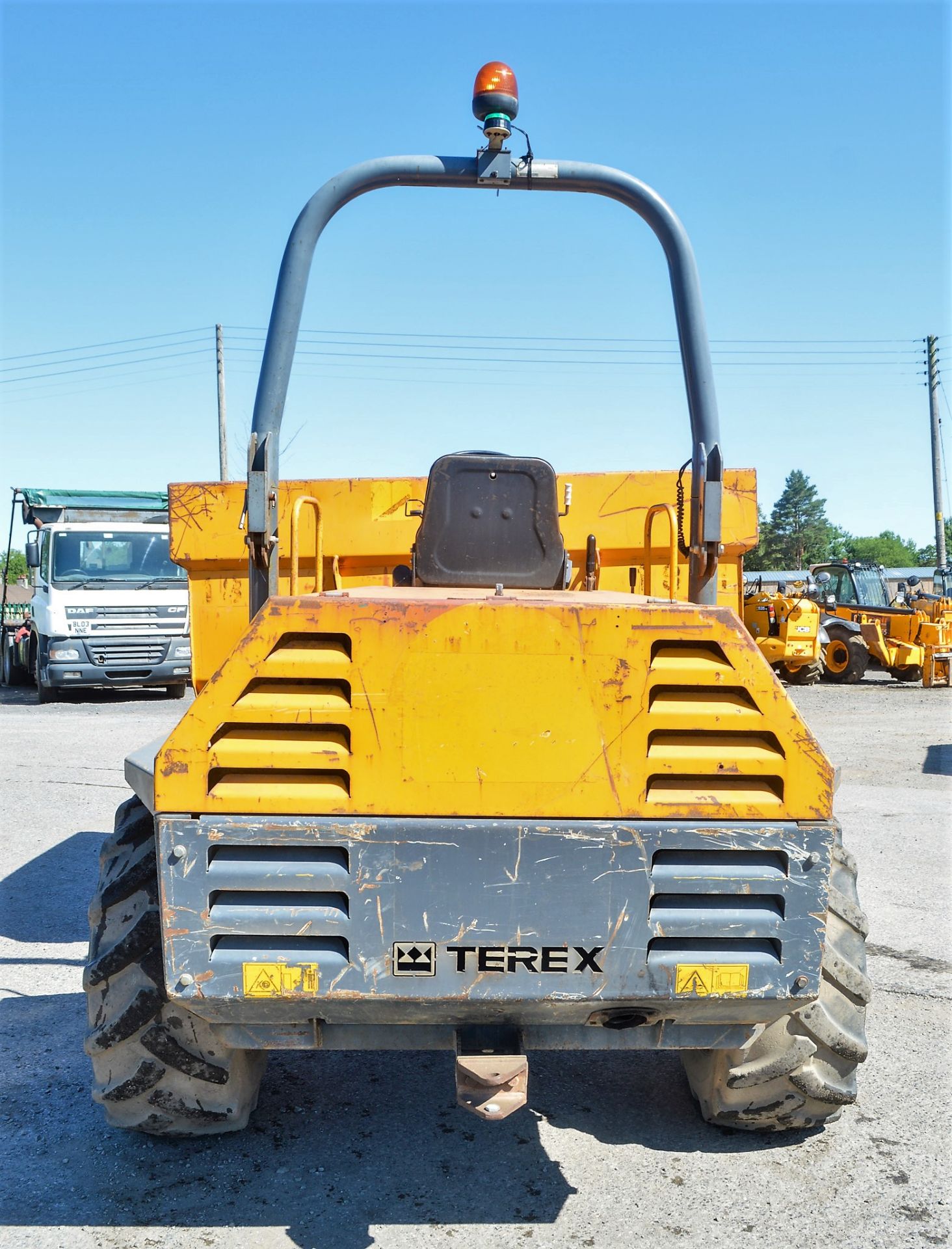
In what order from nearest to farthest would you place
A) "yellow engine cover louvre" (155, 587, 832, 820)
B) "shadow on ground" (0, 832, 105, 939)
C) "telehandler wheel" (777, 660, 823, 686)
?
"yellow engine cover louvre" (155, 587, 832, 820) < "shadow on ground" (0, 832, 105, 939) < "telehandler wheel" (777, 660, 823, 686)

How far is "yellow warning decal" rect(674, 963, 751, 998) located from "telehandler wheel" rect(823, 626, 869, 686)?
17492 mm

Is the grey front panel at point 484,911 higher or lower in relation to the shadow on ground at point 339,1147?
higher

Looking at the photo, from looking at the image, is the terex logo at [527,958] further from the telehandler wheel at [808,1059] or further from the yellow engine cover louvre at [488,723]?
the telehandler wheel at [808,1059]

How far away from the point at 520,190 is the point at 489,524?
3.75 ft

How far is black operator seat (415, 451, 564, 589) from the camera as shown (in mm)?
3670

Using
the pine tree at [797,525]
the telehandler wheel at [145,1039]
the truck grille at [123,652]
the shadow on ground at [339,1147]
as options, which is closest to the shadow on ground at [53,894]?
the shadow on ground at [339,1147]

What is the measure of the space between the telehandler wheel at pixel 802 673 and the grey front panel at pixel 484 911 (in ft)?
53.2

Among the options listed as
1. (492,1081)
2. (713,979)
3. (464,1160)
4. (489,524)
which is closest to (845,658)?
(489,524)

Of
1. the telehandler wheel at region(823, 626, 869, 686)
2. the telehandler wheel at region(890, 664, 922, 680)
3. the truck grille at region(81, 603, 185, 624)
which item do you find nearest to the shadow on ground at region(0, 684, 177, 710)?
the truck grille at region(81, 603, 185, 624)

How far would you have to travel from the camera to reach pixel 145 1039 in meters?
3.12

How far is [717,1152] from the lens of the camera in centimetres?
341

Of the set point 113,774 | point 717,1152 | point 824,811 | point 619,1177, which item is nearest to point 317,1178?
point 619,1177

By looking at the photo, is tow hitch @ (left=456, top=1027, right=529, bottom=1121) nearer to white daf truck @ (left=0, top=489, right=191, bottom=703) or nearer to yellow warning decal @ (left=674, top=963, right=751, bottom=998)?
yellow warning decal @ (left=674, top=963, right=751, bottom=998)

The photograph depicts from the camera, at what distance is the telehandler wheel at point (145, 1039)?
3105mm
